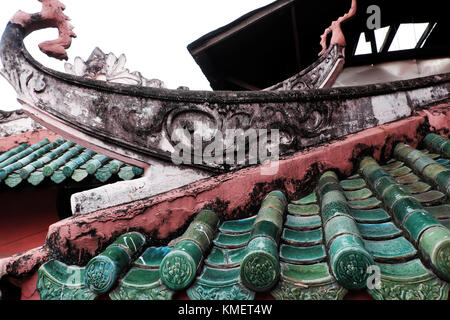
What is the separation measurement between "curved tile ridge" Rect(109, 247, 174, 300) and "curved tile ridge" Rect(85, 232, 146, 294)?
0.04 meters

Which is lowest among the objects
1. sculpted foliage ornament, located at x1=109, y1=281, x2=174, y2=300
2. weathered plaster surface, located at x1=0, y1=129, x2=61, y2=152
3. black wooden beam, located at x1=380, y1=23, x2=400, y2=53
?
sculpted foliage ornament, located at x1=109, y1=281, x2=174, y2=300

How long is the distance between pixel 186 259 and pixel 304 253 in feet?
1.85

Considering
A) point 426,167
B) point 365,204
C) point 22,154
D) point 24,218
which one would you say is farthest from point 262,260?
point 22,154

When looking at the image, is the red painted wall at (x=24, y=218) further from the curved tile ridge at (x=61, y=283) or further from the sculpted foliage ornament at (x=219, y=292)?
the sculpted foliage ornament at (x=219, y=292)

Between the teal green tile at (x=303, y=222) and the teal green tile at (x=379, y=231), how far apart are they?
0.23 m

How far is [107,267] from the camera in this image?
1539mm

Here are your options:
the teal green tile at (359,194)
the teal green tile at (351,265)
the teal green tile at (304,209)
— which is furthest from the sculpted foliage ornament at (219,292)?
the teal green tile at (359,194)

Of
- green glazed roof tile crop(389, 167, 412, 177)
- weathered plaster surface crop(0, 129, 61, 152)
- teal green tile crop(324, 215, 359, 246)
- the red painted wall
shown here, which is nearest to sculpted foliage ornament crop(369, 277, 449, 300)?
teal green tile crop(324, 215, 359, 246)

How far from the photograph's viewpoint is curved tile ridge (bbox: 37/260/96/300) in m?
1.57

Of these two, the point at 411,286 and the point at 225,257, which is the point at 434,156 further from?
the point at 225,257

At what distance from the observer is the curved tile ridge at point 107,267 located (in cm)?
150

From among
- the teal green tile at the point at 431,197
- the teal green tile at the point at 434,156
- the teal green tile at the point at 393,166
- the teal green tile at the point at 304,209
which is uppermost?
the teal green tile at the point at 434,156

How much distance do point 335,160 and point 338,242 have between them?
1.02 m

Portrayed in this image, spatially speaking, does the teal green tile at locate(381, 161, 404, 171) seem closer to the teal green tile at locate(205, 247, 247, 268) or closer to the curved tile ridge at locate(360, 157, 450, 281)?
the curved tile ridge at locate(360, 157, 450, 281)
